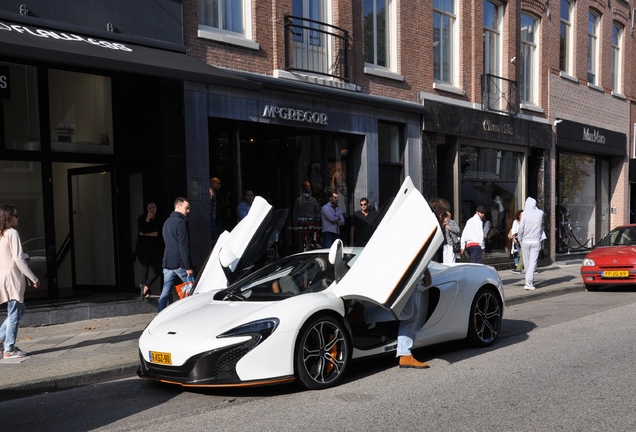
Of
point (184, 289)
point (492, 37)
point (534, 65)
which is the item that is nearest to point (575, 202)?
point (534, 65)

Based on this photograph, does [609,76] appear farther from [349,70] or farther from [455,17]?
[349,70]

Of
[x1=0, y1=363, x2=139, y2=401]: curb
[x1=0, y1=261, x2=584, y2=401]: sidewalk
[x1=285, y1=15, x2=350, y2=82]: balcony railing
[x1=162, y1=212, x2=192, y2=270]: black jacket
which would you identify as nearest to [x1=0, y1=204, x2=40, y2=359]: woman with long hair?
[x1=0, y1=261, x2=584, y2=401]: sidewalk

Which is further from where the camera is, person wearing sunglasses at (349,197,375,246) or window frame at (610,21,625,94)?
window frame at (610,21,625,94)

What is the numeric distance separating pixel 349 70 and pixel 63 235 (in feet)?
22.1

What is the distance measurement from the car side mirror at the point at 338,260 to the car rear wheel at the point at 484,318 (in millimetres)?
1875

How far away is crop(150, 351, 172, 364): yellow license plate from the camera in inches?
219

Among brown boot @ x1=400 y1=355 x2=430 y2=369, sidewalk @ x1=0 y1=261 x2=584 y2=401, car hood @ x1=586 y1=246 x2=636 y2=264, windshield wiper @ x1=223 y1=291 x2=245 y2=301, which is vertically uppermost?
windshield wiper @ x1=223 y1=291 x2=245 y2=301

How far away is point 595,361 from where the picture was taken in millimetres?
6625

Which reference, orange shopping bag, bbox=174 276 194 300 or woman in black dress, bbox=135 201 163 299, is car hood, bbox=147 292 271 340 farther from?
woman in black dress, bbox=135 201 163 299

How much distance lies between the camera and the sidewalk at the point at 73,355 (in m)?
6.28

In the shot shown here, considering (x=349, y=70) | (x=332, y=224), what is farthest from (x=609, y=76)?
(x=332, y=224)

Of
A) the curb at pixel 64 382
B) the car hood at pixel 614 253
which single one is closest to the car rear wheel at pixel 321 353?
the curb at pixel 64 382

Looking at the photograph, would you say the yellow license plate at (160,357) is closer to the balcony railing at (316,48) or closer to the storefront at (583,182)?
the balcony railing at (316,48)

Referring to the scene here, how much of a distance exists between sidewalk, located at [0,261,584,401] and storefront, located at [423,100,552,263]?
9248 millimetres
